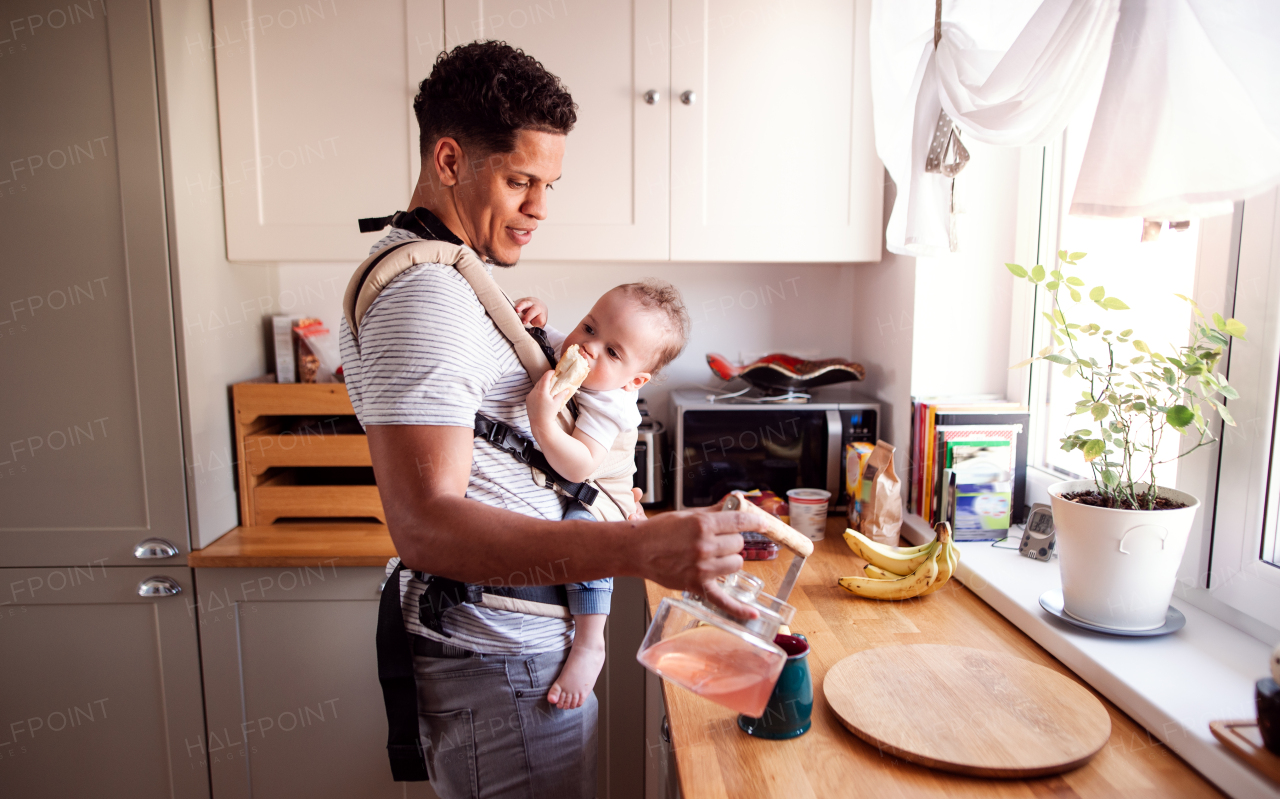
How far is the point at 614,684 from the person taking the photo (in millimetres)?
1838

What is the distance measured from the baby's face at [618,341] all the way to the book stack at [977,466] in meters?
0.85

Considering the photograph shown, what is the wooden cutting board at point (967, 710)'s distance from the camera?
33.7 inches

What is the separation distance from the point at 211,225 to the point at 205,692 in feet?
3.75

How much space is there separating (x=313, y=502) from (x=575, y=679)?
115 cm

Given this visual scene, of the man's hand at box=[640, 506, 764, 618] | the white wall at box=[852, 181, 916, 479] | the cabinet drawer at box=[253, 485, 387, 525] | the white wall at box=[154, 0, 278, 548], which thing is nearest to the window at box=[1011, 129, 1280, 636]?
the white wall at box=[852, 181, 916, 479]

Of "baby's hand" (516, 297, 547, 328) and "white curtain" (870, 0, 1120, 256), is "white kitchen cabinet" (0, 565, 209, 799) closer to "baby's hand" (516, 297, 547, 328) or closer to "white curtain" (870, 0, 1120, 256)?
"baby's hand" (516, 297, 547, 328)

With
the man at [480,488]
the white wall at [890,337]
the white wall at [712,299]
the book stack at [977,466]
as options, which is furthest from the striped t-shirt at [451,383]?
the white wall at [712,299]

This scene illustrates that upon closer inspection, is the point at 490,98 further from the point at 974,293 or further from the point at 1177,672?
the point at 974,293

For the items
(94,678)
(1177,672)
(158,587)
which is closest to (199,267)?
(158,587)

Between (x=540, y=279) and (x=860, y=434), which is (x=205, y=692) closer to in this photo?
(x=540, y=279)

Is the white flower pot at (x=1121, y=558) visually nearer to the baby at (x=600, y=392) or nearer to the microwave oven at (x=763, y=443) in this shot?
the baby at (x=600, y=392)

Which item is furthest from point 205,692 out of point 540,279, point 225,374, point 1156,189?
point 1156,189

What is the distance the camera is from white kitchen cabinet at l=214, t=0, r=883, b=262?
1828 mm

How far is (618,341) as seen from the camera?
110cm
